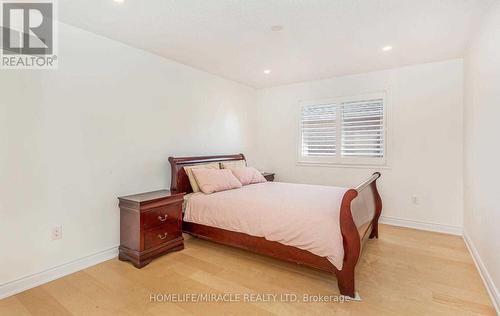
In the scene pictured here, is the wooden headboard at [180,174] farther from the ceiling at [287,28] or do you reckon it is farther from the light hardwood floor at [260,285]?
the ceiling at [287,28]

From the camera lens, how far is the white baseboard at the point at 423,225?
3.57 m

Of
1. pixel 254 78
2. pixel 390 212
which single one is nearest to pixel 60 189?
pixel 254 78

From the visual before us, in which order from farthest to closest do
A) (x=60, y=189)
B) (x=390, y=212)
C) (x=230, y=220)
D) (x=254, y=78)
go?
1. (x=254, y=78)
2. (x=390, y=212)
3. (x=230, y=220)
4. (x=60, y=189)

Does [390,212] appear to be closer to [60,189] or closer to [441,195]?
[441,195]

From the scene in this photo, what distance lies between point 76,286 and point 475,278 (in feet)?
11.8

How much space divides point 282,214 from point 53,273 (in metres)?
2.22

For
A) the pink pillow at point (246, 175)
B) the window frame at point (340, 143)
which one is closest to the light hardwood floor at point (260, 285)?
the pink pillow at point (246, 175)

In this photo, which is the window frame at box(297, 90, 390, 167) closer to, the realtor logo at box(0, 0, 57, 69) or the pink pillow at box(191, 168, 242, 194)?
the pink pillow at box(191, 168, 242, 194)

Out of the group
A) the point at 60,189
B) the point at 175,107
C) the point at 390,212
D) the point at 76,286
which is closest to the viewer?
the point at 76,286

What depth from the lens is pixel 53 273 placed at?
94.1 inches

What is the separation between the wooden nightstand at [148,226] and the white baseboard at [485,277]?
2898 mm

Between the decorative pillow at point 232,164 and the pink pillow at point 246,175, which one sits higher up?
the decorative pillow at point 232,164

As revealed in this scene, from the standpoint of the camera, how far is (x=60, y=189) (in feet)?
8.09

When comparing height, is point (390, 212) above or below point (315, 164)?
below
